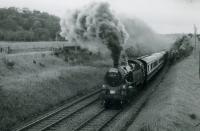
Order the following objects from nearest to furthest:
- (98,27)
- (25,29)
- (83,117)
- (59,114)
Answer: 1. (83,117)
2. (59,114)
3. (98,27)
4. (25,29)

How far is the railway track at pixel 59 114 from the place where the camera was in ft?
56.8

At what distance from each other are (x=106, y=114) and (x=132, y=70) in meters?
4.30

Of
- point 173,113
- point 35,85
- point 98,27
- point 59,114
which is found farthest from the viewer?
point 98,27

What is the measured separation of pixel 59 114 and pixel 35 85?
15.1ft

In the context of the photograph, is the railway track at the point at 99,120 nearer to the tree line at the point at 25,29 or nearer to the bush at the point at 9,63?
the bush at the point at 9,63

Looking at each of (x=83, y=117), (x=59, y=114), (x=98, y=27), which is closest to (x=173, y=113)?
(x=83, y=117)

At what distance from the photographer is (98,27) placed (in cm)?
2606

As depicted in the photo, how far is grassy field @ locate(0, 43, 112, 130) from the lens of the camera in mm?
19292

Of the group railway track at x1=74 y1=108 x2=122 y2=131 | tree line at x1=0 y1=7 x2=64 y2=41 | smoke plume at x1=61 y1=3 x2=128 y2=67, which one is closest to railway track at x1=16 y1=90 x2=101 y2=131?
railway track at x1=74 y1=108 x2=122 y2=131

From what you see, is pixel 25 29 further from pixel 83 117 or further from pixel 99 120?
pixel 99 120

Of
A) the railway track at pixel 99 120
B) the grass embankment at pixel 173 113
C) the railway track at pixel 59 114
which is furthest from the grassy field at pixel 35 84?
the grass embankment at pixel 173 113

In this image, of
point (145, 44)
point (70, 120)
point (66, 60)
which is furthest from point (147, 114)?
point (145, 44)

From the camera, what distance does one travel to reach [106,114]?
2041cm

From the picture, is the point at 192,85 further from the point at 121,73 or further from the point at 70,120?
the point at 70,120
